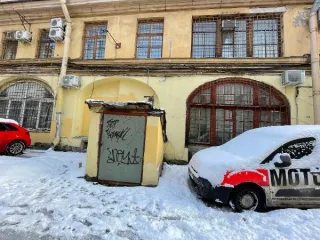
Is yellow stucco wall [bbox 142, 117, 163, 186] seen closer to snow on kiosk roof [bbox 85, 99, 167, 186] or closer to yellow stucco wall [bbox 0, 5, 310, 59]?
snow on kiosk roof [bbox 85, 99, 167, 186]

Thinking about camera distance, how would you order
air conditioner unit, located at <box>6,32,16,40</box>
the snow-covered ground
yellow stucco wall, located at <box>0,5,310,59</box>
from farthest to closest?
air conditioner unit, located at <box>6,32,16,40</box> < yellow stucco wall, located at <box>0,5,310,59</box> < the snow-covered ground

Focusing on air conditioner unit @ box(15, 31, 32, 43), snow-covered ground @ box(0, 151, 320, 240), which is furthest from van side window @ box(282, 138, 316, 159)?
air conditioner unit @ box(15, 31, 32, 43)

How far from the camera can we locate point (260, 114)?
30.7 ft

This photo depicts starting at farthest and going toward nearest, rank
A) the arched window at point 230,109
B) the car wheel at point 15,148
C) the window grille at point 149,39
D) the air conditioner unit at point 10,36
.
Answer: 1. the air conditioner unit at point 10,36
2. the window grille at point 149,39
3. the arched window at point 230,109
4. the car wheel at point 15,148

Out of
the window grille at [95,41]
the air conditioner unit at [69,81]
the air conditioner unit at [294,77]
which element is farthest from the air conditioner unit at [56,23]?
the air conditioner unit at [294,77]

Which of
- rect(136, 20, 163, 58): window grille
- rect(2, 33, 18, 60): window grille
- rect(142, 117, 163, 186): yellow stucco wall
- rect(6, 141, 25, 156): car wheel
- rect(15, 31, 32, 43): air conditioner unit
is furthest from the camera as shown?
rect(2, 33, 18, 60): window grille

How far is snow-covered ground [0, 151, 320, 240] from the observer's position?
3.14 metres

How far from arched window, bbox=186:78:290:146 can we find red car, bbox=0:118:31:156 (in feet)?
23.4

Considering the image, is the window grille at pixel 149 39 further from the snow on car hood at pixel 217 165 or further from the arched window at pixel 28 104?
the snow on car hood at pixel 217 165

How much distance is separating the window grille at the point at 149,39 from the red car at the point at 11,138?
637 cm

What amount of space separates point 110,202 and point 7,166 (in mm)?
3975

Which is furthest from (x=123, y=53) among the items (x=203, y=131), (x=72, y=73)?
(x=203, y=131)

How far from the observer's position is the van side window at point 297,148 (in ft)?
14.3

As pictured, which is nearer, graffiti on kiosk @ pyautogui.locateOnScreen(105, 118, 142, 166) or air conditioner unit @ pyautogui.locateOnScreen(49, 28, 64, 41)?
graffiti on kiosk @ pyautogui.locateOnScreen(105, 118, 142, 166)
